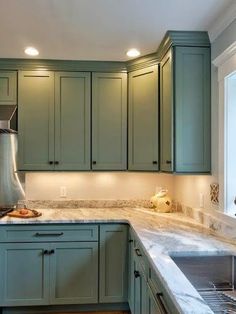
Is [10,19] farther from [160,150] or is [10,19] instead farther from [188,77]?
[160,150]

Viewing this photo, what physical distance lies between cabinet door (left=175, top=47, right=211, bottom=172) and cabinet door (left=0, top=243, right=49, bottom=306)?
1524mm

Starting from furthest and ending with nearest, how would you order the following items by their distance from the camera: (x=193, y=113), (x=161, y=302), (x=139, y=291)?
1. (x=193, y=113)
2. (x=139, y=291)
3. (x=161, y=302)

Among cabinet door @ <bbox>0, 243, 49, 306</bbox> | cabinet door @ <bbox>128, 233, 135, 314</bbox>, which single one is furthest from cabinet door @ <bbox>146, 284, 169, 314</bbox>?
cabinet door @ <bbox>0, 243, 49, 306</bbox>

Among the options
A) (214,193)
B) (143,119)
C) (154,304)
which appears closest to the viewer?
(154,304)

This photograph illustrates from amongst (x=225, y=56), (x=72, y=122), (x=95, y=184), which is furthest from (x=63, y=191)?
(x=225, y=56)

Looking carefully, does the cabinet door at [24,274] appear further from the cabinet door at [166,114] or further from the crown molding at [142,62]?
the crown molding at [142,62]

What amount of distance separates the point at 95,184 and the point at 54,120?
848mm

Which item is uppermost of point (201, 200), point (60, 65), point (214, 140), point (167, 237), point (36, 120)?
point (60, 65)

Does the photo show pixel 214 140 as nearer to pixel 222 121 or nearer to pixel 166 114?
pixel 222 121

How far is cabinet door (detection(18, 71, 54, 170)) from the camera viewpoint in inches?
131

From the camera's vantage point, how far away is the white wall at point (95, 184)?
3.59 meters

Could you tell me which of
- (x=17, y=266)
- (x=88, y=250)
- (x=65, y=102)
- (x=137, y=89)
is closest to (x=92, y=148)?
(x=65, y=102)

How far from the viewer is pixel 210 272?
1.94m

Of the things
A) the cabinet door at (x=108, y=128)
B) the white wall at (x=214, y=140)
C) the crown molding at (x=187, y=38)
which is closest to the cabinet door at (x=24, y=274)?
the cabinet door at (x=108, y=128)
